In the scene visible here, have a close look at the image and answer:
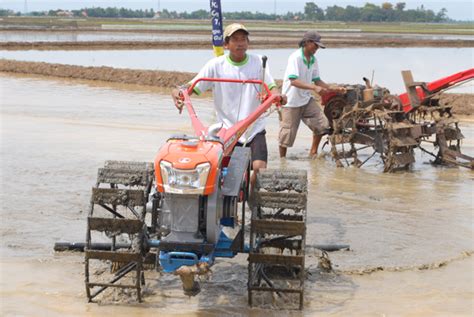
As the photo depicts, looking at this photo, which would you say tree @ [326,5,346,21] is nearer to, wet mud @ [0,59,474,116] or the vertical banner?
wet mud @ [0,59,474,116]

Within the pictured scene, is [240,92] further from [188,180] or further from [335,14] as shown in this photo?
[335,14]

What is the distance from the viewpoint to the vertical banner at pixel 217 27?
9008 mm

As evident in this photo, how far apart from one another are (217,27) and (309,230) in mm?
2818

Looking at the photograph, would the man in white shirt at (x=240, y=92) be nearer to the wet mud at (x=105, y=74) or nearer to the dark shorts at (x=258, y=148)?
the dark shorts at (x=258, y=148)

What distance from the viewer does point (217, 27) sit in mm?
9156

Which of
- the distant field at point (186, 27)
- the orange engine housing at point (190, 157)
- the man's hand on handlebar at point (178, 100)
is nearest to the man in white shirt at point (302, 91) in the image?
the man's hand on handlebar at point (178, 100)

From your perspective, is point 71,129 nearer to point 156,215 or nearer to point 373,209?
point 373,209

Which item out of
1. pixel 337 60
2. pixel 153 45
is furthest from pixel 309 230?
pixel 153 45

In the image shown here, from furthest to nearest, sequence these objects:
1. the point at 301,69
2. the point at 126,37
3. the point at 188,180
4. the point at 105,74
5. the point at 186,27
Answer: the point at 186,27 → the point at 126,37 → the point at 105,74 → the point at 301,69 → the point at 188,180

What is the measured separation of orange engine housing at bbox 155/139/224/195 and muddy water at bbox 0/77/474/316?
3.33 feet

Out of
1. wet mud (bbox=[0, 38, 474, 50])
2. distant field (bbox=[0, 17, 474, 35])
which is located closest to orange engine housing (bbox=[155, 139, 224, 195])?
wet mud (bbox=[0, 38, 474, 50])

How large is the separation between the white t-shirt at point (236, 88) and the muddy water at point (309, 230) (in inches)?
46.7

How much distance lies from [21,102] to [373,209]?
407 inches

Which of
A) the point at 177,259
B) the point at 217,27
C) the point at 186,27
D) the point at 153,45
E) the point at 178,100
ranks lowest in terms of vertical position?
the point at 186,27
